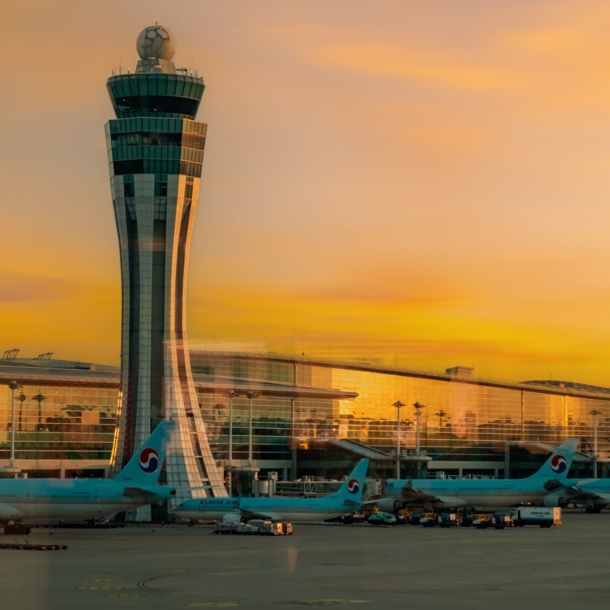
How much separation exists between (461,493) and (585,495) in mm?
17698

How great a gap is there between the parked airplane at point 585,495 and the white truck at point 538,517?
29.0 metres

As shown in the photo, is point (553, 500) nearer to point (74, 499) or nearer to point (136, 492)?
point (136, 492)

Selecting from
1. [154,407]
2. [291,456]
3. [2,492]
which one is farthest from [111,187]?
[291,456]

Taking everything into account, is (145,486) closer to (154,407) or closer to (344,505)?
(344,505)

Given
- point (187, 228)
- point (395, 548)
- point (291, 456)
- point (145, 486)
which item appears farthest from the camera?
point (291, 456)

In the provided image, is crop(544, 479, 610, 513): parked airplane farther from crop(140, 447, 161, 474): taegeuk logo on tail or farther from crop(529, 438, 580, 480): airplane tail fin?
crop(140, 447, 161, 474): taegeuk logo on tail

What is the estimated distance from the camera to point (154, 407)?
12488 centimetres

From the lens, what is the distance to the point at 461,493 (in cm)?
12031

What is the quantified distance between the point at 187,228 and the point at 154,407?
64.5 ft

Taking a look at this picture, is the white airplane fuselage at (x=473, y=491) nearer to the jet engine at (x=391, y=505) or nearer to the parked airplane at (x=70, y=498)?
the jet engine at (x=391, y=505)

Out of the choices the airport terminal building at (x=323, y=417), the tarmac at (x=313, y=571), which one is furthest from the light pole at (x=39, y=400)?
the tarmac at (x=313, y=571)

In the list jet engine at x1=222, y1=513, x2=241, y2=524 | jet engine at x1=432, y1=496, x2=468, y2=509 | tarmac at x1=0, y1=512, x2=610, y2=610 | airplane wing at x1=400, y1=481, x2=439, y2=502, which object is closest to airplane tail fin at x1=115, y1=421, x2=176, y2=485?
tarmac at x1=0, y1=512, x2=610, y2=610

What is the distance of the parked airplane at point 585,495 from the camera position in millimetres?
127562

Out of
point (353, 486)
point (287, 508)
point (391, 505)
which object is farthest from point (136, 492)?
point (391, 505)
